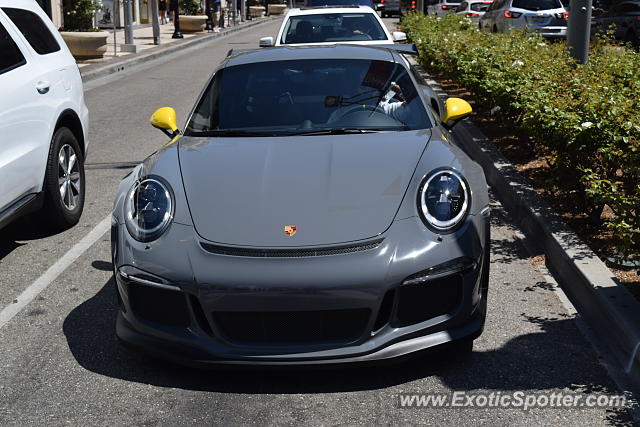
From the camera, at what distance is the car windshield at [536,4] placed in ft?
90.8

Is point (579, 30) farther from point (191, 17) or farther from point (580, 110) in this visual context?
point (191, 17)

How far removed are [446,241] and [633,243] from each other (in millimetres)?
1155

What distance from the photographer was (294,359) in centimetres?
434

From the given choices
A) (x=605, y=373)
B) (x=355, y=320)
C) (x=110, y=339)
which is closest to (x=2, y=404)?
(x=110, y=339)

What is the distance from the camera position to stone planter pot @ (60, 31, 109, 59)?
2378cm

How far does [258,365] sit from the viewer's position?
4355mm

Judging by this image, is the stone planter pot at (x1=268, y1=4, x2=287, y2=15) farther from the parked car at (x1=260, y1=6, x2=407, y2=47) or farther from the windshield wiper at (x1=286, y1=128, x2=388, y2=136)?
the windshield wiper at (x1=286, y1=128, x2=388, y2=136)

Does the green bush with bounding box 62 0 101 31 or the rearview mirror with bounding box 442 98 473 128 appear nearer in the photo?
the rearview mirror with bounding box 442 98 473 128

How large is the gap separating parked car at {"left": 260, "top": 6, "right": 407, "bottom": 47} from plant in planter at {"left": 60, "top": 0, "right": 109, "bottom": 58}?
10883mm

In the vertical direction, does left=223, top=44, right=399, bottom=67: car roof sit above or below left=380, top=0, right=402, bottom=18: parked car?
above

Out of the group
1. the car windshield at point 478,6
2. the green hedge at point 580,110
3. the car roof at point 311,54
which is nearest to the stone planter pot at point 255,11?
the car windshield at point 478,6

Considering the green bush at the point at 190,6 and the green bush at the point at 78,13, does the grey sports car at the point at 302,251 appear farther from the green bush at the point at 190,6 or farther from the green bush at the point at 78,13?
the green bush at the point at 190,6

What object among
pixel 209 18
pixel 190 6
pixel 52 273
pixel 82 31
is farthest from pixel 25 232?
pixel 209 18

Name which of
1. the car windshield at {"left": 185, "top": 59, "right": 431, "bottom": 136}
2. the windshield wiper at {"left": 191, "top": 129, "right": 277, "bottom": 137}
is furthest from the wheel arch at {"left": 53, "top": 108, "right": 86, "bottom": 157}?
the windshield wiper at {"left": 191, "top": 129, "right": 277, "bottom": 137}
